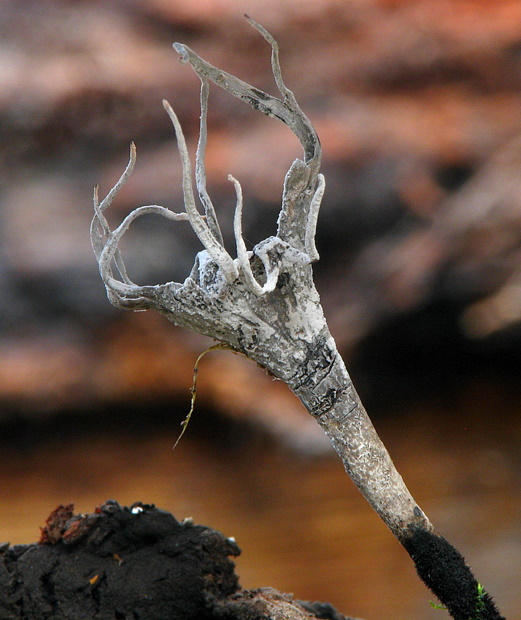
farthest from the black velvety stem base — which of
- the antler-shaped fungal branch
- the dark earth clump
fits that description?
the dark earth clump

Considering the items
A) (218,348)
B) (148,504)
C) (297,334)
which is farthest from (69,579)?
(297,334)

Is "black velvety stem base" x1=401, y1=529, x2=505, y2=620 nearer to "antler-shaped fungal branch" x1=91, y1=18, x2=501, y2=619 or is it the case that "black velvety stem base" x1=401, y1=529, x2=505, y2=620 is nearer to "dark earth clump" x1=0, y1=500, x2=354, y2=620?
"antler-shaped fungal branch" x1=91, y1=18, x2=501, y2=619

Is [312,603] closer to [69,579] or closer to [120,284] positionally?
[69,579]

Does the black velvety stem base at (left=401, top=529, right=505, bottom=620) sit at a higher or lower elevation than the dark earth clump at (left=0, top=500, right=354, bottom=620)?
higher

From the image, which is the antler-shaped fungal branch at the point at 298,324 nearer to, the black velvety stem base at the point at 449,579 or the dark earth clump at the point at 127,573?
the black velvety stem base at the point at 449,579

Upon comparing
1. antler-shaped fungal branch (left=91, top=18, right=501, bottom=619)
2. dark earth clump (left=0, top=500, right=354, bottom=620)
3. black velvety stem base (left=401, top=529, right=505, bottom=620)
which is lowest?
dark earth clump (left=0, top=500, right=354, bottom=620)

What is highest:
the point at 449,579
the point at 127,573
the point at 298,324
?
the point at 298,324

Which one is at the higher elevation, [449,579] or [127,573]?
[449,579]
